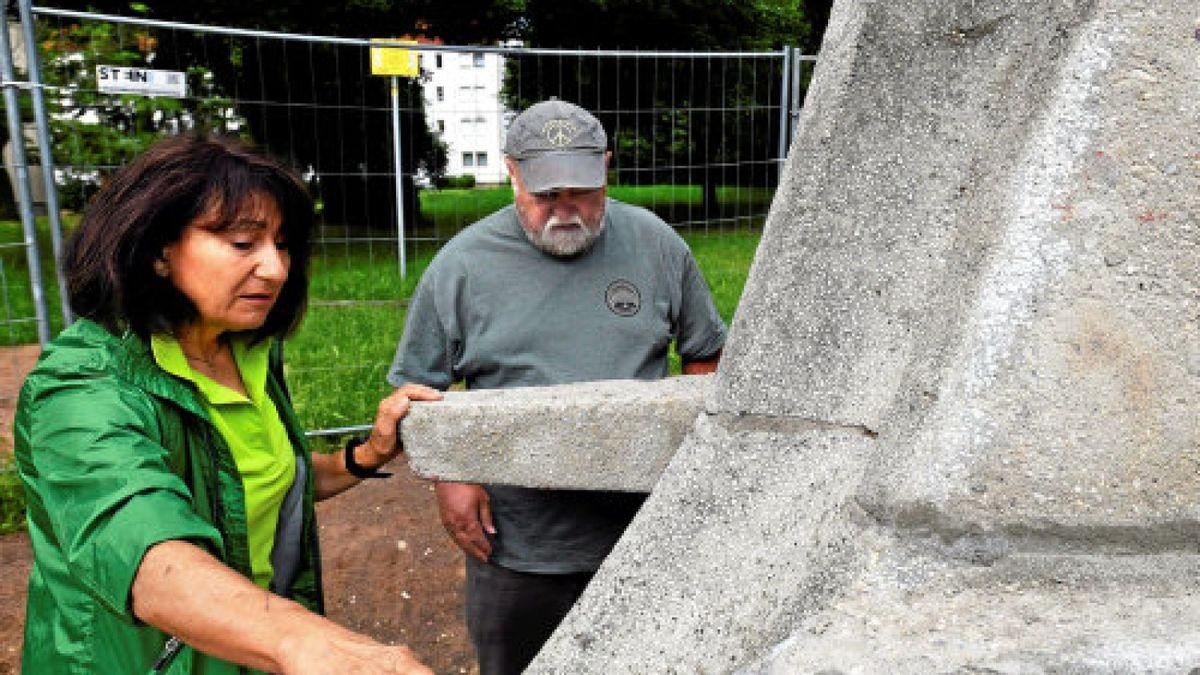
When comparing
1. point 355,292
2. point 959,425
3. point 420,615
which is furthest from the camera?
point 355,292

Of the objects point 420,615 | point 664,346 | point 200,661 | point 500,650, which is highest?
point 664,346

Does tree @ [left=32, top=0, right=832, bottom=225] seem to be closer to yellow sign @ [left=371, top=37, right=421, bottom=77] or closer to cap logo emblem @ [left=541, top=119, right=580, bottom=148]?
yellow sign @ [left=371, top=37, right=421, bottom=77]

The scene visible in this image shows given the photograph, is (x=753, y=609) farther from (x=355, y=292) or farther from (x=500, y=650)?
(x=355, y=292)

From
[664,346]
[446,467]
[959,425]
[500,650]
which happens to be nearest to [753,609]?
[959,425]

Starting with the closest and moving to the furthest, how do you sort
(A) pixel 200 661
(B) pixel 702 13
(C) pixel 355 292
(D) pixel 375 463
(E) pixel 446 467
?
(A) pixel 200 661 < (E) pixel 446 467 < (D) pixel 375 463 < (C) pixel 355 292 < (B) pixel 702 13

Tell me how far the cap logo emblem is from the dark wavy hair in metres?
0.92

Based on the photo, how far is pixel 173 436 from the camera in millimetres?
1524

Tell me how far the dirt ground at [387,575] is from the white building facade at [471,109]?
106 inches

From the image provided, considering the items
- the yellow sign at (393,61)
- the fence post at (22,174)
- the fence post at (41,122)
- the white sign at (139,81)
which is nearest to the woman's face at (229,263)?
the fence post at (41,122)

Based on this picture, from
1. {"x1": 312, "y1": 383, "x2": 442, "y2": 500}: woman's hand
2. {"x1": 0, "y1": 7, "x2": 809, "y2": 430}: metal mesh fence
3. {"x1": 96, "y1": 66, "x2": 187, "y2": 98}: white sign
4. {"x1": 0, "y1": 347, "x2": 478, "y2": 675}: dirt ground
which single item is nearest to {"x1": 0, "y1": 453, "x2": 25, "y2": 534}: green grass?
{"x1": 0, "y1": 347, "x2": 478, "y2": 675}: dirt ground

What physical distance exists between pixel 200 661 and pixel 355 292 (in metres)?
5.81

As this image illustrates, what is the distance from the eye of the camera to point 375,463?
2.05 metres

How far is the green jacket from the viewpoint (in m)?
1.26

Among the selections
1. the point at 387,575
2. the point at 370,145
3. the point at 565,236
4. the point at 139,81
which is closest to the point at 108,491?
the point at 565,236
